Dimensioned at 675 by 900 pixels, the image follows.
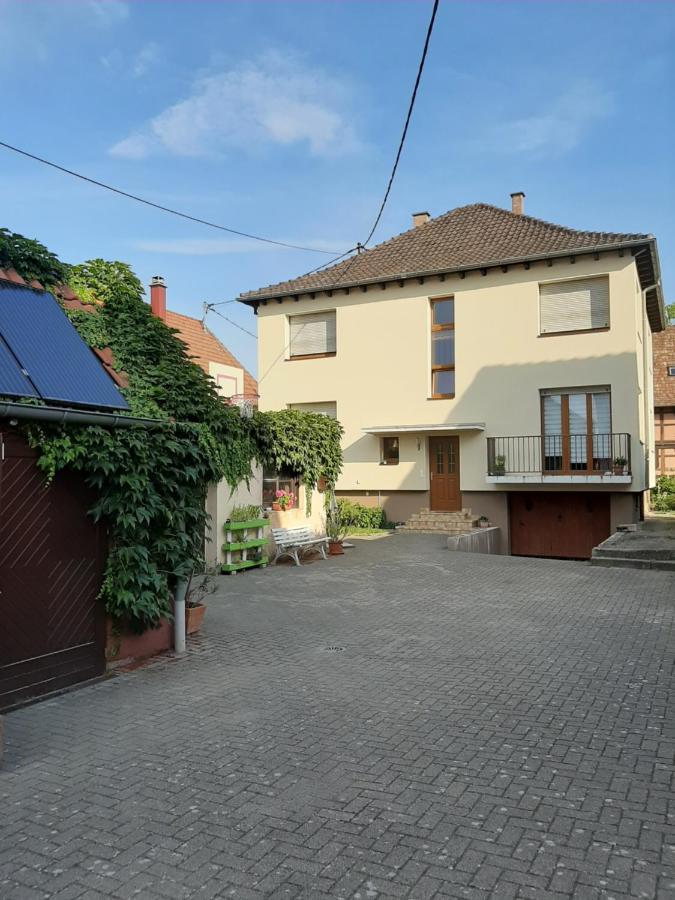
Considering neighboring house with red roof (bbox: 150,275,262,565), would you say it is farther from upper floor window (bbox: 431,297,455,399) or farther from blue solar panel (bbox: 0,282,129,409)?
upper floor window (bbox: 431,297,455,399)

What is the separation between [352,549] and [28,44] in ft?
36.0

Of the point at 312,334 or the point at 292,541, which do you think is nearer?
the point at 292,541

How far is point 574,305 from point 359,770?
17409mm

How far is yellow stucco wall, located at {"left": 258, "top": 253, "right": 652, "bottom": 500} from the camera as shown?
1842 centimetres

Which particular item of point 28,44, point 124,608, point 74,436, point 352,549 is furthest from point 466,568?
point 28,44

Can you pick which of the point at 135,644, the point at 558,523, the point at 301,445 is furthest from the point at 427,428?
the point at 135,644

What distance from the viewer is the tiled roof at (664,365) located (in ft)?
96.8

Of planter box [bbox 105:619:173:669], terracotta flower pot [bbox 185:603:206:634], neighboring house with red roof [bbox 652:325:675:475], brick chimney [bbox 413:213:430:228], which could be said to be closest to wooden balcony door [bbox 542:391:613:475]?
brick chimney [bbox 413:213:430:228]

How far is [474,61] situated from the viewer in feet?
26.1

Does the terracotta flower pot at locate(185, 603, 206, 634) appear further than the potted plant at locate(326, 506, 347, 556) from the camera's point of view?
No

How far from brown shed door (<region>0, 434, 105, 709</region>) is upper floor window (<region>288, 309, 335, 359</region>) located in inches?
681

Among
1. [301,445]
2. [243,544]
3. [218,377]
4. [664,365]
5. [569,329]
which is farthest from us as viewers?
[664,365]

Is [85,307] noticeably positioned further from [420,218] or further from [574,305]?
[420,218]

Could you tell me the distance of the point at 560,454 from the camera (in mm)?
19047
